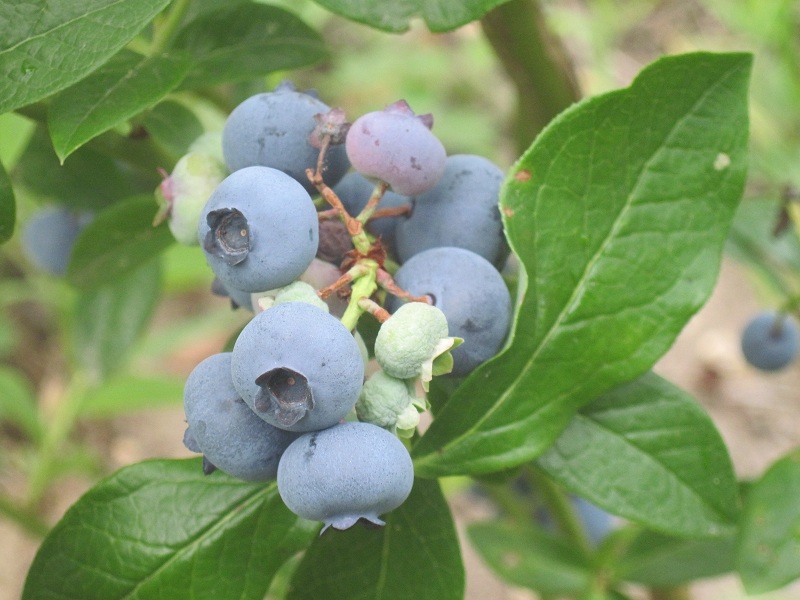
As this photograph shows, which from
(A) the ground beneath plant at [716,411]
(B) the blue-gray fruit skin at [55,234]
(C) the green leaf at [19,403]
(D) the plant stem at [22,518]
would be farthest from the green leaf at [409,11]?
(A) the ground beneath plant at [716,411]

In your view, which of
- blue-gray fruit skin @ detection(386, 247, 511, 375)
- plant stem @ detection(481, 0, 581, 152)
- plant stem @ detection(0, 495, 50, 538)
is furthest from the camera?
plant stem @ detection(0, 495, 50, 538)

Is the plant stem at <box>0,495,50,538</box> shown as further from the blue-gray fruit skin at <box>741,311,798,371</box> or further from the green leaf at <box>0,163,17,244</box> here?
the blue-gray fruit skin at <box>741,311,798,371</box>

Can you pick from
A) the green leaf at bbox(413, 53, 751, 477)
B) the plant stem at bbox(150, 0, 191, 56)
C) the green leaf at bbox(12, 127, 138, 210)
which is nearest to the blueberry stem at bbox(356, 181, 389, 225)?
the green leaf at bbox(413, 53, 751, 477)

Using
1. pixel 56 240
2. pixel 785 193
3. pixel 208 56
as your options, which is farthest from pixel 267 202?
pixel 785 193

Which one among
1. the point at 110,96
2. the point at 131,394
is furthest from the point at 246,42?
the point at 131,394

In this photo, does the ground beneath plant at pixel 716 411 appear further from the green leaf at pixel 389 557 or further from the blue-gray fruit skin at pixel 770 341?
the green leaf at pixel 389 557

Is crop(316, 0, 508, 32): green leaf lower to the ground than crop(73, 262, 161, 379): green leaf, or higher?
higher

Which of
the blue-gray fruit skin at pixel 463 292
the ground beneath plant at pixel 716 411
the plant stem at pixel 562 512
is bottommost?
the ground beneath plant at pixel 716 411
